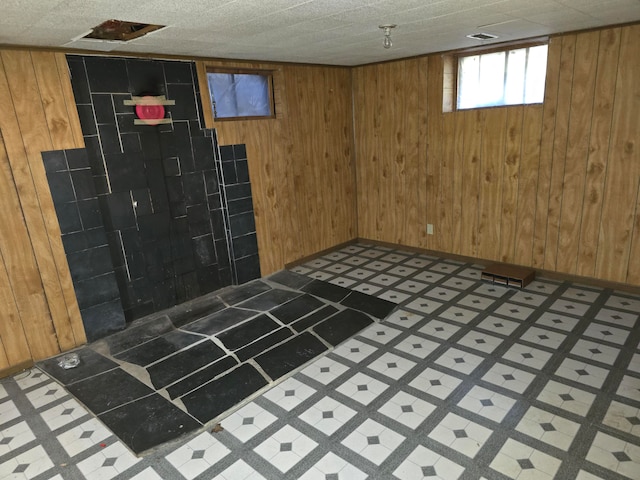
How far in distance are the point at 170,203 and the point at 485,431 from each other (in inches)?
128

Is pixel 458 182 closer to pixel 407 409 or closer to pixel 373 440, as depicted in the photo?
pixel 407 409

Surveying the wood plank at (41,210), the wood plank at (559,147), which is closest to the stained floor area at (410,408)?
the wood plank at (41,210)

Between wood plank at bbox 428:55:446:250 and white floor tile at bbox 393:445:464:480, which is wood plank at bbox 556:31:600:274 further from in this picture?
white floor tile at bbox 393:445:464:480

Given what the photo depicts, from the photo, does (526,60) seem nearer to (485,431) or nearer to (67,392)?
(485,431)

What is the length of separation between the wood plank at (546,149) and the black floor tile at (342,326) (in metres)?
2.10

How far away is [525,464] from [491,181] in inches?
125

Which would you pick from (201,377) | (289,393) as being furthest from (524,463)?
(201,377)

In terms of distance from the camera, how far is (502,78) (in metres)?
4.30

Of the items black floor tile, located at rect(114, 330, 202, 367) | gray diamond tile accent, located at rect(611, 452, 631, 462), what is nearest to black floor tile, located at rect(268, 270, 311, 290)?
black floor tile, located at rect(114, 330, 202, 367)

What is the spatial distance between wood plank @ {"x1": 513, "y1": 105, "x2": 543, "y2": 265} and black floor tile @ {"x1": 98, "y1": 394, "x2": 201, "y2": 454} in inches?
146

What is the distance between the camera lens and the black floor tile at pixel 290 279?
15.2 feet

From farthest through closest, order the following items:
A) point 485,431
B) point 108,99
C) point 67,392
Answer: point 108,99, point 67,392, point 485,431

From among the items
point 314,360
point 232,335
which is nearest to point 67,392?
point 232,335

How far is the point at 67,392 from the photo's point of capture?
2.93m
